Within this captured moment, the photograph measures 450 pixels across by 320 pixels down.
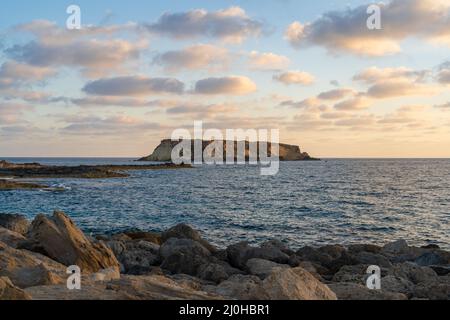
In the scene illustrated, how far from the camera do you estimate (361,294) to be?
866 cm

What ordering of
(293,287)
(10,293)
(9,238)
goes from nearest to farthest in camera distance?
(10,293) < (293,287) < (9,238)

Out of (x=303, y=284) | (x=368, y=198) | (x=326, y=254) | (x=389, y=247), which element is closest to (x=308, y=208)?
(x=368, y=198)

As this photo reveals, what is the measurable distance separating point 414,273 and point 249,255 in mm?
5292

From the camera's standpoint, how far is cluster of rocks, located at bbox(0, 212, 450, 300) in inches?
290

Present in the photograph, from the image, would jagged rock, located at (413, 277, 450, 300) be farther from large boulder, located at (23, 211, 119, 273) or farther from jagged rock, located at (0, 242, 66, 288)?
jagged rock, located at (0, 242, 66, 288)

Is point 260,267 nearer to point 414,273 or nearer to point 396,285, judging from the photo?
A: point 396,285

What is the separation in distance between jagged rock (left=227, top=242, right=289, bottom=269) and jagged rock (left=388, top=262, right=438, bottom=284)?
157 inches

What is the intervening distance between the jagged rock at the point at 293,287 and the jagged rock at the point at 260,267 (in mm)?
6524

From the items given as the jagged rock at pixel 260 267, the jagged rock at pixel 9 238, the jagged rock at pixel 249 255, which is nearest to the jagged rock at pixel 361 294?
the jagged rock at pixel 260 267

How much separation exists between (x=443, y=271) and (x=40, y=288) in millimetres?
13070

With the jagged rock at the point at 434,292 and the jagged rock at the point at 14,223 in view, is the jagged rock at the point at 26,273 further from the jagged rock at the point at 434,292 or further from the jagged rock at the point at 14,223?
the jagged rock at the point at 14,223

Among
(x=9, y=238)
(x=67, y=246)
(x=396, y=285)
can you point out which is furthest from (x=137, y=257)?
(x=396, y=285)

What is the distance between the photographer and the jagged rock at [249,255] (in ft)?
53.8
